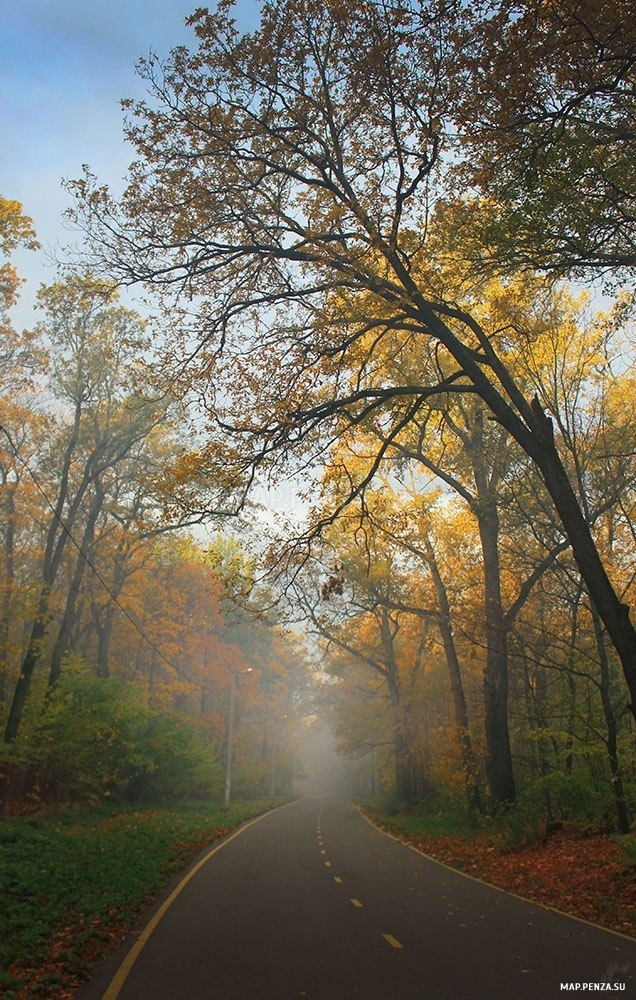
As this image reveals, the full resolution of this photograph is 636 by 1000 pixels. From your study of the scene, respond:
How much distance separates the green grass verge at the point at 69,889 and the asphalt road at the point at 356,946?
0.47 metres

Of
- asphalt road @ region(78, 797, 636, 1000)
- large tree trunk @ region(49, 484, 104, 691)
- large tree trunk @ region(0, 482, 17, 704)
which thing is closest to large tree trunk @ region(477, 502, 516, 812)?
asphalt road @ region(78, 797, 636, 1000)

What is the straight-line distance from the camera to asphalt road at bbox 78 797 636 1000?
5617 mm

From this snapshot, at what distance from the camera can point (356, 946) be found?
7.00 metres

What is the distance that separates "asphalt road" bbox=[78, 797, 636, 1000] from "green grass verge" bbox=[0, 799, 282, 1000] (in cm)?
47

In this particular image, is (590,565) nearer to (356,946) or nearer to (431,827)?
(356,946)

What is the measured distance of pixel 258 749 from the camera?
71688mm

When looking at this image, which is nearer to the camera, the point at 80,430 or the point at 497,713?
the point at 497,713

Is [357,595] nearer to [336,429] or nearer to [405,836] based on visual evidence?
[405,836]

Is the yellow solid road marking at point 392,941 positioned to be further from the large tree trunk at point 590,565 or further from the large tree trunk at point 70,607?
the large tree trunk at point 70,607

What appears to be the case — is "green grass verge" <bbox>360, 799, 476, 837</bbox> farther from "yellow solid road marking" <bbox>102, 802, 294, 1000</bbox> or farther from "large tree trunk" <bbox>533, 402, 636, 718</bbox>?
"large tree trunk" <bbox>533, 402, 636, 718</bbox>

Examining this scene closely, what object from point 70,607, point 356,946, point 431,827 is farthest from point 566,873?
point 70,607

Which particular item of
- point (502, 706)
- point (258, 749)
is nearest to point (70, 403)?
point (502, 706)

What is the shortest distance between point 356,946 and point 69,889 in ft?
16.7

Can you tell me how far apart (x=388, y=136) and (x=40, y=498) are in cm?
2462
